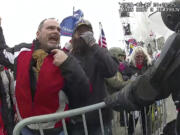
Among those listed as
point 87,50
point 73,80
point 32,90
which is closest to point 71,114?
point 73,80

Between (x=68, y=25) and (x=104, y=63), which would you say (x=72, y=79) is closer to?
(x=104, y=63)

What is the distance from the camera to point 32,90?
187cm

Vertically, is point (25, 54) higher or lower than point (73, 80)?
higher

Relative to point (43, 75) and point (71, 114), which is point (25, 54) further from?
point (71, 114)

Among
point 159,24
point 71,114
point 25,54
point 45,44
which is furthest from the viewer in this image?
point 159,24

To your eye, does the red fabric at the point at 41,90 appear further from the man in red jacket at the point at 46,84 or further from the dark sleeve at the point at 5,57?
the dark sleeve at the point at 5,57

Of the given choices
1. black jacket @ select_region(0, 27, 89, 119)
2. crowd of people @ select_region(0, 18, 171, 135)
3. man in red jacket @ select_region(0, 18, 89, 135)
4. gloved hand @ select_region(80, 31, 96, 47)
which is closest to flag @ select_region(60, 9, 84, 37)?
crowd of people @ select_region(0, 18, 171, 135)

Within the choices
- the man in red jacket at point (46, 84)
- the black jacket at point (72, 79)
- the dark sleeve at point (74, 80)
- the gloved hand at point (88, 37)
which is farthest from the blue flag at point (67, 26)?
the dark sleeve at point (74, 80)

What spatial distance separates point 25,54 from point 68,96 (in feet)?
1.74

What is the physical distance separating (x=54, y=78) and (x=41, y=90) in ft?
0.46

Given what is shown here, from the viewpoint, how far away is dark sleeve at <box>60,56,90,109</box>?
182 cm

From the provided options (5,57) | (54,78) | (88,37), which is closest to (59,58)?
(54,78)

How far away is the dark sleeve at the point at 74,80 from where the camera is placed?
5.96ft

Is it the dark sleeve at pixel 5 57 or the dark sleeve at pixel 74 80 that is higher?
the dark sleeve at pixel 5 57
